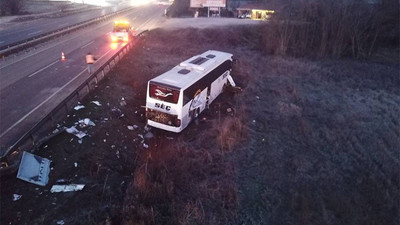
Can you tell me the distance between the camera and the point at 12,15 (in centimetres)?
4853

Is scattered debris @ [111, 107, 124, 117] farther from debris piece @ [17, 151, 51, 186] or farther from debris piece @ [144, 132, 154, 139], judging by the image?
debris piece @ [17, 151, 51, 186]

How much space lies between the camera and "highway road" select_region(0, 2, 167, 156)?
45.0 ft

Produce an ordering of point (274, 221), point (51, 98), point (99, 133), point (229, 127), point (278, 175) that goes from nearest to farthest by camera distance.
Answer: point (274, 221) → point (278, 175) → point (99, 133) → point (229, 127) → point (51, 98)

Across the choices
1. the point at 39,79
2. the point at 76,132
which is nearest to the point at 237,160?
the point at 76,132

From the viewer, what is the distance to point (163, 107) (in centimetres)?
1387

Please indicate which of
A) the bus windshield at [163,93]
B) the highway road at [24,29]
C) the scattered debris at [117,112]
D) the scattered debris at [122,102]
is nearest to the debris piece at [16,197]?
the scattered debris at [117,112]

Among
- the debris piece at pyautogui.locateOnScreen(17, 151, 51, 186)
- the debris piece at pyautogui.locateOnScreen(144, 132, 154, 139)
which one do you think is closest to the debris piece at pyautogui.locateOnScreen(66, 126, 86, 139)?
the debris piece at pyautogui.locateOnScreen(17, 151, 51, 186)

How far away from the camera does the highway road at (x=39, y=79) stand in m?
13.7

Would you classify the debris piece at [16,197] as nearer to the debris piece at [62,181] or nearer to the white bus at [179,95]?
the debris piece at [62,181]

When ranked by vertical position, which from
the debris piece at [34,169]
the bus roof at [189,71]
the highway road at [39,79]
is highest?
the bus roof at [189,71]

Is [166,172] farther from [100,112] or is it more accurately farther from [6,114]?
[6,114]

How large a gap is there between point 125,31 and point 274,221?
26884 millimetres

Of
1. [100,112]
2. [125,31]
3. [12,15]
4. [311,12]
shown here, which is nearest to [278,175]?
[100,112]

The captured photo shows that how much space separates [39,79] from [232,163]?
14.3m
